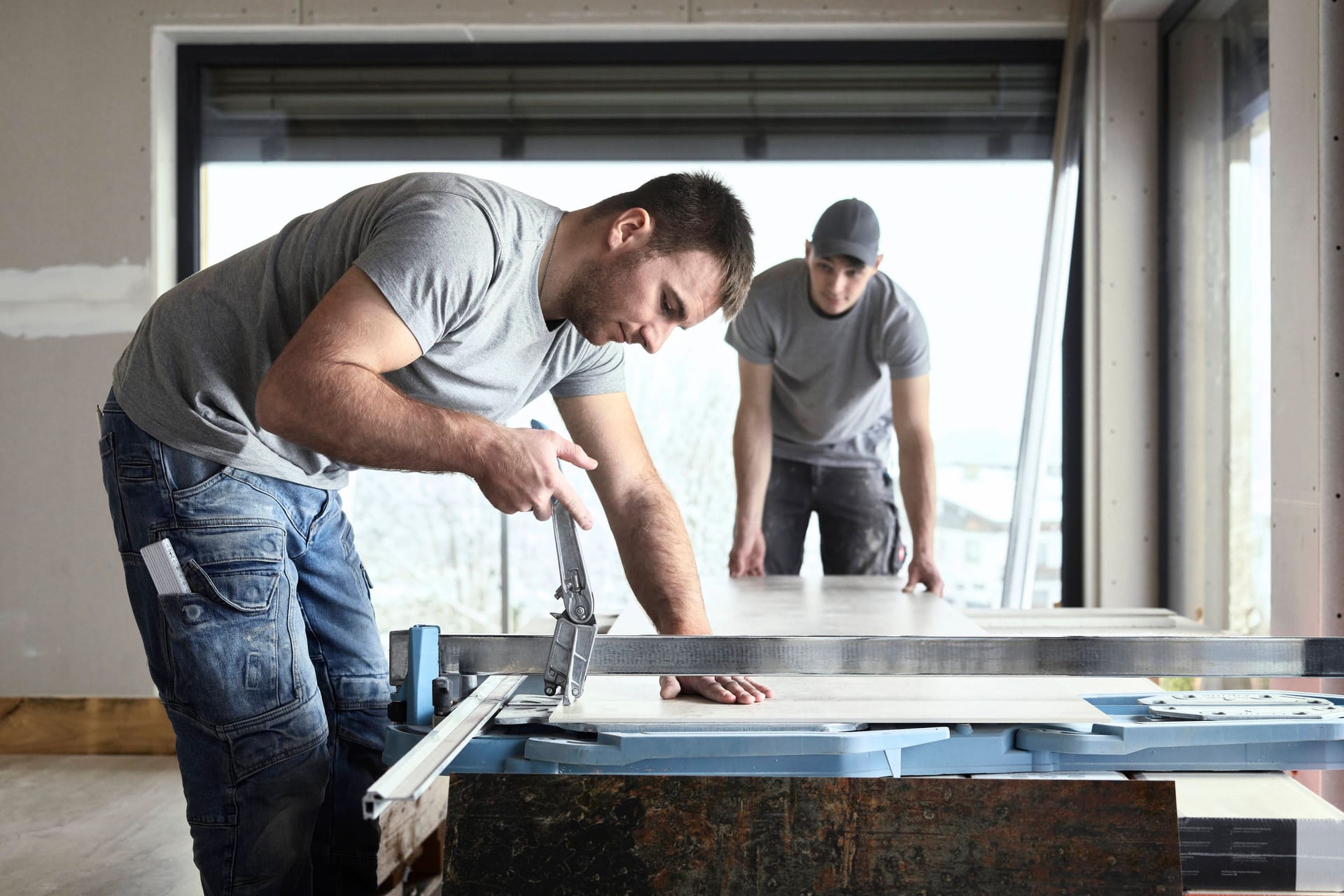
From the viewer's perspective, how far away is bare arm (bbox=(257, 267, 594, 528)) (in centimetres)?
120

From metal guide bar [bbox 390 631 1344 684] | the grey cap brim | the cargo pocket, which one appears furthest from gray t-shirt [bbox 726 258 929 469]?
the cargo pocket

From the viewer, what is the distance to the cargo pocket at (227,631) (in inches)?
55.0

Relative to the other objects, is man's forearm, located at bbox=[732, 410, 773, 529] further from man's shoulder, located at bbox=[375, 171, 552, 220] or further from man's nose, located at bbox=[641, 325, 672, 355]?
man's shoulder, located at bbox=[375, 171, 552, 220]

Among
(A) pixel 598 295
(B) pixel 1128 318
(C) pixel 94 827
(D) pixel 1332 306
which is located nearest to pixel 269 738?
(A) pixel 598 295

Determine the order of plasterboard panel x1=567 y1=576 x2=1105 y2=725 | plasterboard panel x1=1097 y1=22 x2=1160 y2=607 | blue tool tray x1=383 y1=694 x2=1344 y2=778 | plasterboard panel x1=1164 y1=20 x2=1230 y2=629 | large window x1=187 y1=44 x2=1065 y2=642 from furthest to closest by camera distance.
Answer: large window x1=187 y1=44 x2=1065 y2=642, plasterboard panel x1=1097 y1=22 x2=1160 y2=607, plasterboard panel x1=1164 y1=20 x2=1230 y2=629, plasterboard panel x1=567 y1=576 x2=1105 y2=725, blue tool tray x1=383 y1=694 x2=1344 y2=778

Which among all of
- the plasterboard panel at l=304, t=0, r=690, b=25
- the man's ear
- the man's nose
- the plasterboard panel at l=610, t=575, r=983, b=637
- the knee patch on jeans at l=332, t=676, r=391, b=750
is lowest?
the knee patch on jeans at l=332, t=676, r=391, b=750

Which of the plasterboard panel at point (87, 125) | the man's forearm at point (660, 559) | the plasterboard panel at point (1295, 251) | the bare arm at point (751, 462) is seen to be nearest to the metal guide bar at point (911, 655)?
the man's forearm at point (660, 559)

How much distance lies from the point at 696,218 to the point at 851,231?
1.37 m

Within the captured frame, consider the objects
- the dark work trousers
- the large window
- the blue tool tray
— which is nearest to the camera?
the blue tool tray

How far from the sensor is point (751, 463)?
3152 millimetres

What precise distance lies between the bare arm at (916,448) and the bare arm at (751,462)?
0.37 m

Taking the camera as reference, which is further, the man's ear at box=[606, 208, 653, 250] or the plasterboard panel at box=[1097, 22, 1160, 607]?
the plasterboard panel at box=[1097, 22, 1160, 607]

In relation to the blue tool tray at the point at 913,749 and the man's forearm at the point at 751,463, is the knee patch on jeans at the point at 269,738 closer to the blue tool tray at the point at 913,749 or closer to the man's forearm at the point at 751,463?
the blue tool tray at the point at 913,749

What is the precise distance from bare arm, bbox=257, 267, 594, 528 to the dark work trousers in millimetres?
2121
